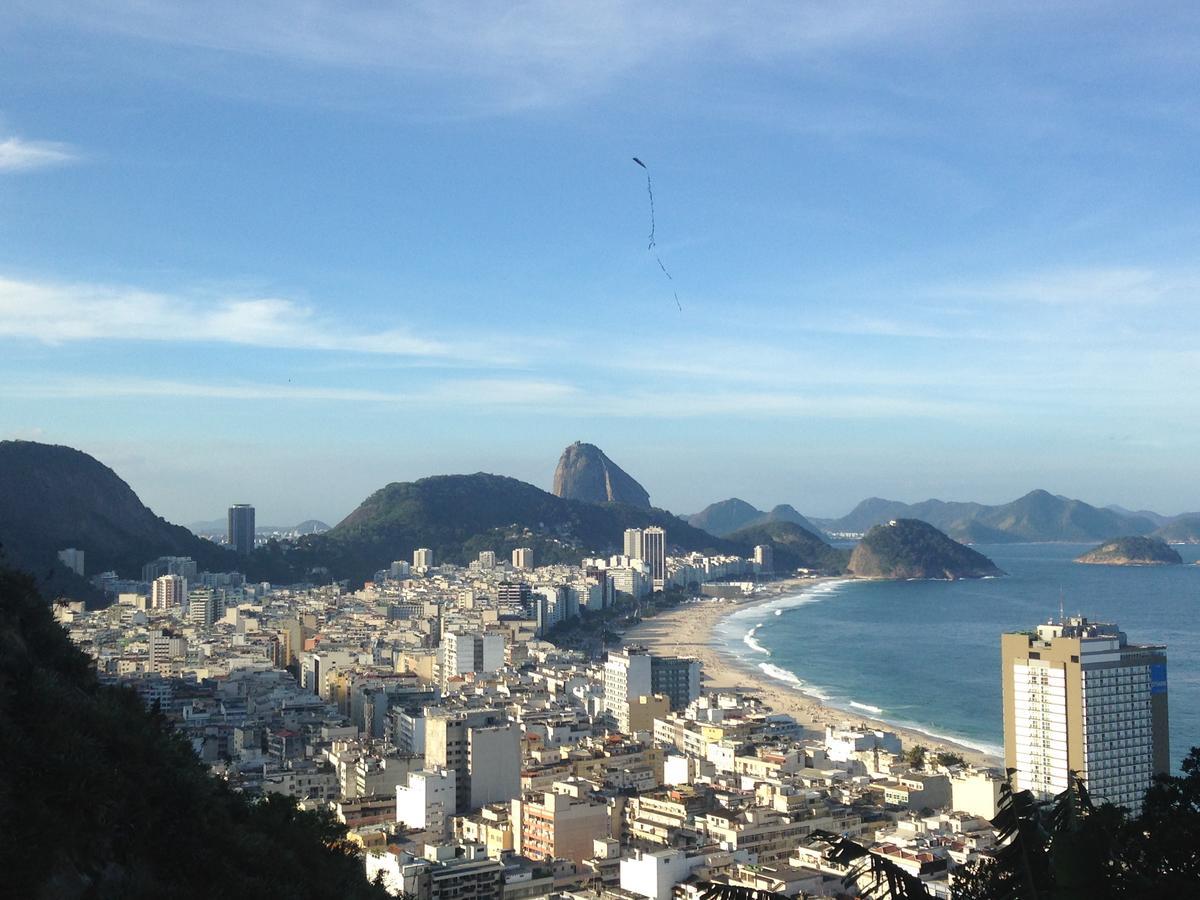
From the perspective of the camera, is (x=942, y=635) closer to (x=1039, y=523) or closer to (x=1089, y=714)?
(x=1089, y=714)

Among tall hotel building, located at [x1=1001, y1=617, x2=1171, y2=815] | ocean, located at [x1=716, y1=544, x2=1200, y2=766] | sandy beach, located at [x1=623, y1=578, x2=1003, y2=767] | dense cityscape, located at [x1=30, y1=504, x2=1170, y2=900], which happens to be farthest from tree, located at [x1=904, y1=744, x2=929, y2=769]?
ocean, located at [x1=716, y1=544, x2=1200, y2=766]

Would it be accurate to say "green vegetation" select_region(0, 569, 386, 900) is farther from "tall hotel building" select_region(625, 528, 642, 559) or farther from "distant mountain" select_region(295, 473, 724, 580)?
"tall hotel building" select_region(625, 528, 642, 559)

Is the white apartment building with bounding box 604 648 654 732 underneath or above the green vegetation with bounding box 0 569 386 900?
underneath

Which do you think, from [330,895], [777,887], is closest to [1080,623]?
[777,887]

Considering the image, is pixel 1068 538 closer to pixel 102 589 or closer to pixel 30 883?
pixel 102 589

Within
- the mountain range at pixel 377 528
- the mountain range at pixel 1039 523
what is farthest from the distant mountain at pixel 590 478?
the mountain range at pixel 1039 523

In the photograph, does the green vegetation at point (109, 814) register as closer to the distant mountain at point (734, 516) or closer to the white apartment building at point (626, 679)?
the white apartment building at point (626, 679)
